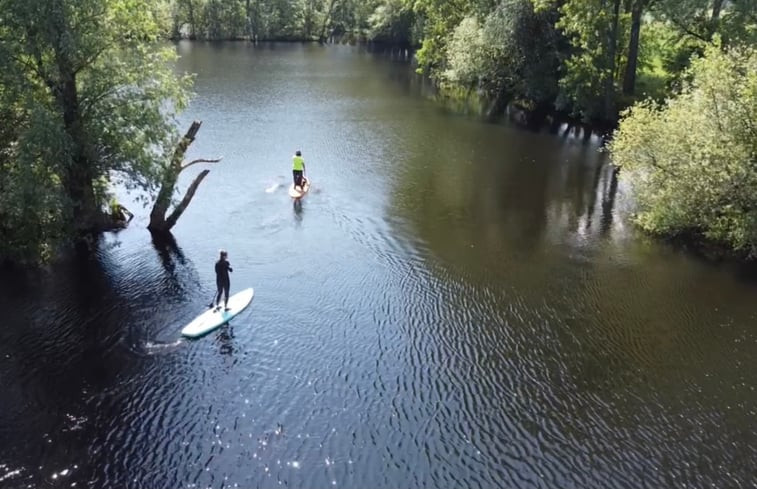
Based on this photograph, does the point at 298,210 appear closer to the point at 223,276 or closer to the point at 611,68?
the point at 223,276

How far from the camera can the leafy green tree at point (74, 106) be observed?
827 inches

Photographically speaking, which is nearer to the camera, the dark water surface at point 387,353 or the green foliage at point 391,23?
the dark water surface at point 387,353

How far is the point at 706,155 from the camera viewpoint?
25.1 m

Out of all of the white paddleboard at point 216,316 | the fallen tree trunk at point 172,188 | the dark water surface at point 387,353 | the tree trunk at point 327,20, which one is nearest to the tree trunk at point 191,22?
the tree trunk at point 327,20

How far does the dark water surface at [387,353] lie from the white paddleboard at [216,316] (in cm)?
36

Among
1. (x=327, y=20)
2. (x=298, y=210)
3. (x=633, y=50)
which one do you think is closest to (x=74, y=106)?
(x=298, y=210)

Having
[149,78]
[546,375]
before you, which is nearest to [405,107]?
[149,78]

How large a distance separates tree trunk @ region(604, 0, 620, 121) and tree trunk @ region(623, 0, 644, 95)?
→ 47.7 inches

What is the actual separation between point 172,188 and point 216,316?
26.1 ft

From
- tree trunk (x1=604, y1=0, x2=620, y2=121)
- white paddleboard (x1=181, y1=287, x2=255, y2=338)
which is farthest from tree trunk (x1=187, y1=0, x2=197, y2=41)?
white paddleboard (x1=181, y1=287, x2=255, y2=338)

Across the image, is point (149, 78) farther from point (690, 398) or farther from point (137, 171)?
point (690, 398)

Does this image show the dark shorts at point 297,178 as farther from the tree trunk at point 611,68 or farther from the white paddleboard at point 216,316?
the tree trunk at point 611,68

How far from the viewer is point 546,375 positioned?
57.6 feet

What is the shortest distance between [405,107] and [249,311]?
38.9 meters
